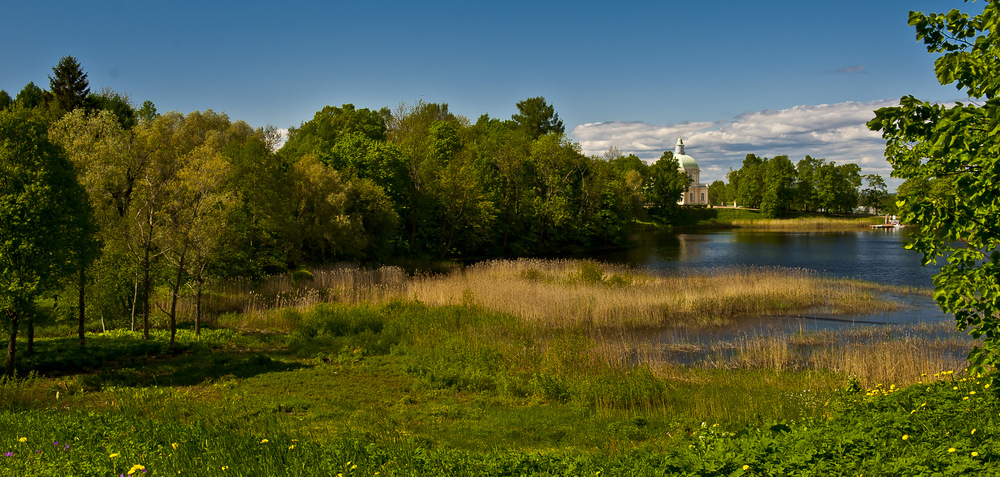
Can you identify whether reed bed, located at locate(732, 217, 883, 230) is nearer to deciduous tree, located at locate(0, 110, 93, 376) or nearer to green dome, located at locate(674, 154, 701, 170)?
green dome, located at locate(674, 154, 701, 170)

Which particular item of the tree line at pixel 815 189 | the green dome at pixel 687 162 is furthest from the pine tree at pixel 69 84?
the green dome at pixel 687 162

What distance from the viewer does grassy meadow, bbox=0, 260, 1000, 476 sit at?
645 centimetres

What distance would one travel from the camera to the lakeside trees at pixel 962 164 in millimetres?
5801

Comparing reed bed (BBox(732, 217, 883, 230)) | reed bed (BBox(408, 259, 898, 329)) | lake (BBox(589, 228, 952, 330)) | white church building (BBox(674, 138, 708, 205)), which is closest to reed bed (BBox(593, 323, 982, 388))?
reed bed (BBox(408, 259, 898, 329))

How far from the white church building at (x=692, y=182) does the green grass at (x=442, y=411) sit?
126 m

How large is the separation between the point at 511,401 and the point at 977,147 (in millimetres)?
7996

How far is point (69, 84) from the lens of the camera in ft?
141

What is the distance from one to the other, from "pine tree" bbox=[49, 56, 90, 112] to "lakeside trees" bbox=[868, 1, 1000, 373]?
48540 mm

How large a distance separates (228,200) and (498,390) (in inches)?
480

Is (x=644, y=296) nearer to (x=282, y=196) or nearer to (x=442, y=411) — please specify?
(x=442, y=411)

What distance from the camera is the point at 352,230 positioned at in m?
32.8

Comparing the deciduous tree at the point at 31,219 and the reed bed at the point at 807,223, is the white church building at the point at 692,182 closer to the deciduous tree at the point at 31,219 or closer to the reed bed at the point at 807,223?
the reed bed at the point at 807,223

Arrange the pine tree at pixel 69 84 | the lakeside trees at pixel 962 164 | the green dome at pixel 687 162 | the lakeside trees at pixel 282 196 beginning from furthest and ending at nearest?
the green dome at pixel 687 162 → the pine tree at pixel 69 84 → the lakeside trees at pixel 282 196 → the lakeside trees at pixel 962 164

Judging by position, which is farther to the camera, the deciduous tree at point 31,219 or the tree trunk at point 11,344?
the tree trunk at point 11,344
